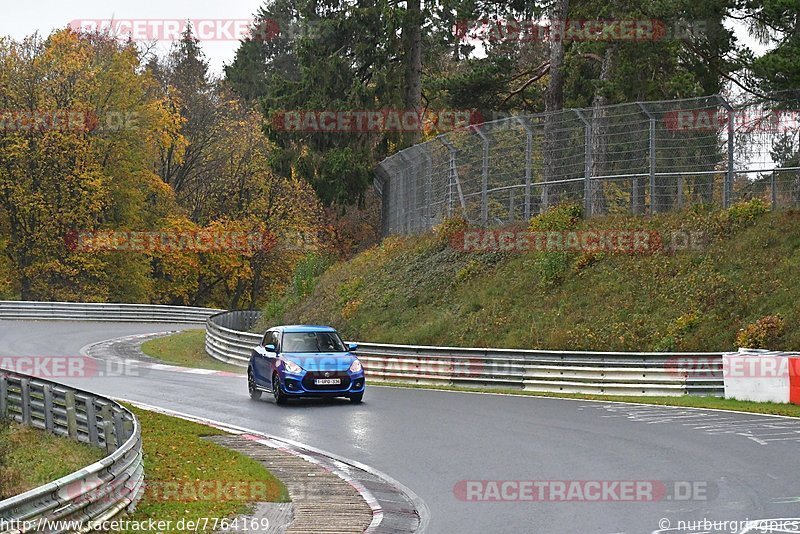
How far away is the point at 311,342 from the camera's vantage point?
901 inches

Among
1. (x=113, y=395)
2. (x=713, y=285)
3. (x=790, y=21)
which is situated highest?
(x=790, y=21)

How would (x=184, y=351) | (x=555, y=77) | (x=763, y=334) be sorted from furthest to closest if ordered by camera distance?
(x=184, y=351) → (x=555, y=77) → (x=763, y=334)

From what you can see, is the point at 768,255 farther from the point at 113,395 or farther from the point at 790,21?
the point at 113,395

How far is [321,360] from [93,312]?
36.0 meters

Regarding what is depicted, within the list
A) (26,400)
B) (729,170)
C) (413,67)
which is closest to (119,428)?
(26,400)

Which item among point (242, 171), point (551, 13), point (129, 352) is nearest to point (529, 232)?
point (551, 13)

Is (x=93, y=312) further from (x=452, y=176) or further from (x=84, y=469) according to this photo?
(x=84, y=469)

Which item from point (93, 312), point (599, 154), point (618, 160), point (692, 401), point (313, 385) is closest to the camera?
point (313, 385)

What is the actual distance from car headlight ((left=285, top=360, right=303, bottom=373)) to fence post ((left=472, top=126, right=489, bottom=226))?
525 inches

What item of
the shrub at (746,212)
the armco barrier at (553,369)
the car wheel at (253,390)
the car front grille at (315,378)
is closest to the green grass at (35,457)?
the car front grille at (315,378)

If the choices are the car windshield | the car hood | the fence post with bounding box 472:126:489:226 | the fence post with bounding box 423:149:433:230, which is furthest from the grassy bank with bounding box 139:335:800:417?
the fence post with bounding box 423:149:433:230

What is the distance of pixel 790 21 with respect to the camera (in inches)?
1177

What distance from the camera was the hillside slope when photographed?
1018 inches

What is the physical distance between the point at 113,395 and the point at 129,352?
14.5 metres
